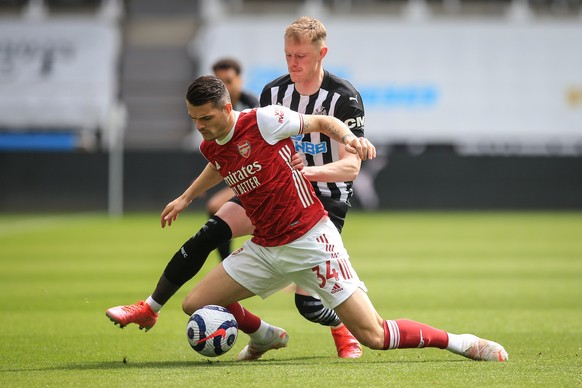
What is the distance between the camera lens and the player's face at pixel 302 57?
726cm

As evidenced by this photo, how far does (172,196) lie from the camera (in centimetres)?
2930

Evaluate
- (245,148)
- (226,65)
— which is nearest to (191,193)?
(245,148)

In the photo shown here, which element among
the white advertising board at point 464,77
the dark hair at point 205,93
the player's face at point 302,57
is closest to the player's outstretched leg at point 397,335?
the dark hair at point 205,93

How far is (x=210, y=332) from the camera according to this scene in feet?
22.1

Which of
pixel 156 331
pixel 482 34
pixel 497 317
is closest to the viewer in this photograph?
pixel 156 331

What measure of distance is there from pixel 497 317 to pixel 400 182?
790 inches

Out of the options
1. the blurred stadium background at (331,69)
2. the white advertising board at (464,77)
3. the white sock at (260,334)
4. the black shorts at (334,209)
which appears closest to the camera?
the white sock at (260,334)

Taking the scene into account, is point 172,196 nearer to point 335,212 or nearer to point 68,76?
point 68,76

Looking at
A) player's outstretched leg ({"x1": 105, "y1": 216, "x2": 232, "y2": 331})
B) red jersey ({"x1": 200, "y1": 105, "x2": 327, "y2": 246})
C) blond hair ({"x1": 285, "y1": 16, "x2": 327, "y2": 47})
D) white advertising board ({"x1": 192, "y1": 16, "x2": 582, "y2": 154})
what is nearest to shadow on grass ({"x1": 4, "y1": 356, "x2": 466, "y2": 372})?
player's outstretched leg ({"x1": 105, "y1": 216, "x2": 232, "y2": 331})

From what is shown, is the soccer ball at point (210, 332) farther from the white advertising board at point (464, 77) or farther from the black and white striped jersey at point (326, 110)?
the white advertising board at point (464, 77)

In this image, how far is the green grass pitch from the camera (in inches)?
253

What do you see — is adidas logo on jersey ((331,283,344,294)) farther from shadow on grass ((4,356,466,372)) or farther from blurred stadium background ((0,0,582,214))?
blurred stadium background ((0,0,582,214))

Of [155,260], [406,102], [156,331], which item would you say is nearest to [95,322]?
[156,331]

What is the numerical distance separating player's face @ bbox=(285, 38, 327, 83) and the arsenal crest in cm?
83
